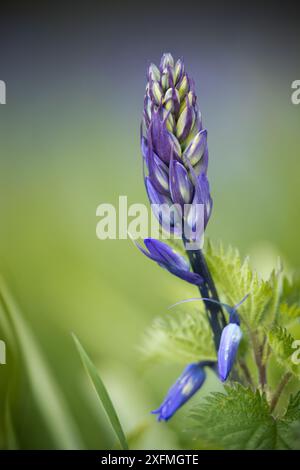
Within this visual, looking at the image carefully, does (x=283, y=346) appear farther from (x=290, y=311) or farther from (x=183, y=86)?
(x=183, y=86)

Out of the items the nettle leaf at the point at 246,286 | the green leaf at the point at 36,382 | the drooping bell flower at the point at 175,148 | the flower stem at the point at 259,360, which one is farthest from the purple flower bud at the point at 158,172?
the green leaf at the point at 36,382

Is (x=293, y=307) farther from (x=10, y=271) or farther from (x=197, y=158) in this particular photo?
(x=10, y=271)

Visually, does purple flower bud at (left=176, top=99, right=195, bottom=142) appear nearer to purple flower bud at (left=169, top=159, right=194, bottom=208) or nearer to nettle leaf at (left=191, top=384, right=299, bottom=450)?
purple flower bud at (left=169, top=159, right=194, bottom=208)

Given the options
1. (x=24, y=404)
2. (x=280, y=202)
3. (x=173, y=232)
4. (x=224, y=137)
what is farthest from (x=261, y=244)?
(x=24, y=404)

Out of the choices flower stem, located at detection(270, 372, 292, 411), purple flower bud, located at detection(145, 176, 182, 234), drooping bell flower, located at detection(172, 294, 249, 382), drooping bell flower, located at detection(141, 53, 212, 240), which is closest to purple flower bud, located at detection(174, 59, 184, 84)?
drooping bell flower, located at detection(141, 53, 212, 240)

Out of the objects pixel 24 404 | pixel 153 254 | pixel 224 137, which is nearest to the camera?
pixel 153 254

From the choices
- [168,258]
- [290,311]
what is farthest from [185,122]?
[290,311]
